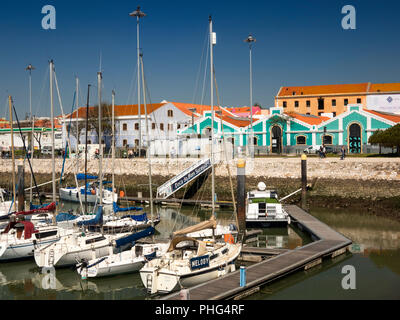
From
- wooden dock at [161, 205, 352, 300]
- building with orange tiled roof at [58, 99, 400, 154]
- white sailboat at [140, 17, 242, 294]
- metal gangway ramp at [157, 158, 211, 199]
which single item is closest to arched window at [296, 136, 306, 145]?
building with orange tiled roof at [58, 99, 400, 154]

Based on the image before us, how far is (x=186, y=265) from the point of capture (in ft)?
59.4

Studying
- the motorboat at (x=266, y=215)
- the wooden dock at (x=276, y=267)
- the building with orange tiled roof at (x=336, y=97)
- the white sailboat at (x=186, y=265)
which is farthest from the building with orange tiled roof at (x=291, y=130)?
the white sailboat at (x=186, y=265)

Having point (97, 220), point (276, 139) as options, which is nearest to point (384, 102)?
point (276, 139)

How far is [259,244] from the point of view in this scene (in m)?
27.0

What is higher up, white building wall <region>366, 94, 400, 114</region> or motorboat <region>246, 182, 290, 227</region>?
white building wall <region>366, 94, 400, 114</region>

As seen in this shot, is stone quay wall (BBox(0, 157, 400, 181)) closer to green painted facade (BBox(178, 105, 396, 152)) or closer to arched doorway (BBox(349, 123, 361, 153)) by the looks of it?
green painted facade (BBox(178, 105, 396, 152))

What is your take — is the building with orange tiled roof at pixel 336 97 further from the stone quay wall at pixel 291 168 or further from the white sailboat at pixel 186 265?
the white sailboat at pixel 186 265

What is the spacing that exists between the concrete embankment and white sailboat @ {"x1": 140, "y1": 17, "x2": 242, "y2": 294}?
18.3 m

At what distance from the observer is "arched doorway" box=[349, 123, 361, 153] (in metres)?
55.2

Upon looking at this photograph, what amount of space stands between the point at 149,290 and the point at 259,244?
35.1 feet

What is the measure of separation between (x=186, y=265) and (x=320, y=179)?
2632 cm

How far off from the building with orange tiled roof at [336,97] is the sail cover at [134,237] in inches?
2416

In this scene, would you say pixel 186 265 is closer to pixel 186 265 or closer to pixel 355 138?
pixel 186 265

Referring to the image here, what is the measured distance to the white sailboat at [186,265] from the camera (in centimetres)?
1748
